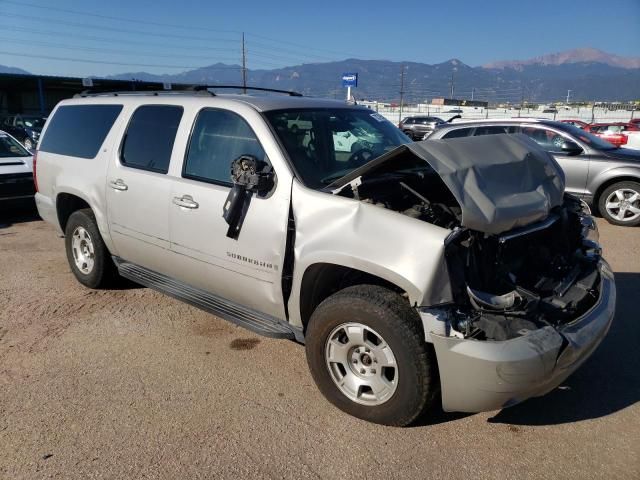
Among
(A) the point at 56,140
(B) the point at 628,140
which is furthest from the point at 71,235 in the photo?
(B) the point at 628,140

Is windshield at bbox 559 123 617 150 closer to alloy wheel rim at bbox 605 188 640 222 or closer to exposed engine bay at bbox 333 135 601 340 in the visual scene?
alloy wheel rim at bbox 605 188 640 222

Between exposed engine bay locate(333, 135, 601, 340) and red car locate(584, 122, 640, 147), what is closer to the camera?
exposed engine bay locate(333, 135, 601, 340)

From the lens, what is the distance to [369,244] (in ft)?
9.23

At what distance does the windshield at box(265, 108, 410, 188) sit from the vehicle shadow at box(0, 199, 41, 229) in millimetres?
6483

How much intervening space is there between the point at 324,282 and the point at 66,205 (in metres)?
3.42

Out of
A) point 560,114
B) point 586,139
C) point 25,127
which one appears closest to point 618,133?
point 586,139

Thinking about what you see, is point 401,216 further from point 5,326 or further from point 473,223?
point 5,326

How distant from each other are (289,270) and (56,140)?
351cm

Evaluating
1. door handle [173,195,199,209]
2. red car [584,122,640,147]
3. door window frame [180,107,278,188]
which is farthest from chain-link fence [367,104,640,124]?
door handle [173,195,199,209]

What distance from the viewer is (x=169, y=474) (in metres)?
2.61

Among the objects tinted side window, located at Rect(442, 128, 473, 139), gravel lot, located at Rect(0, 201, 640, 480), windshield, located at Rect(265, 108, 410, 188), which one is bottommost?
gravel lot, located at Rect(0, 201, 640, 480)

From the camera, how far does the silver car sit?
840 cm

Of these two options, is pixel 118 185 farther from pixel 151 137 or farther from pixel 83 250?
pixel 83 250

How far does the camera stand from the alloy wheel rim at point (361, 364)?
9.43 ft
